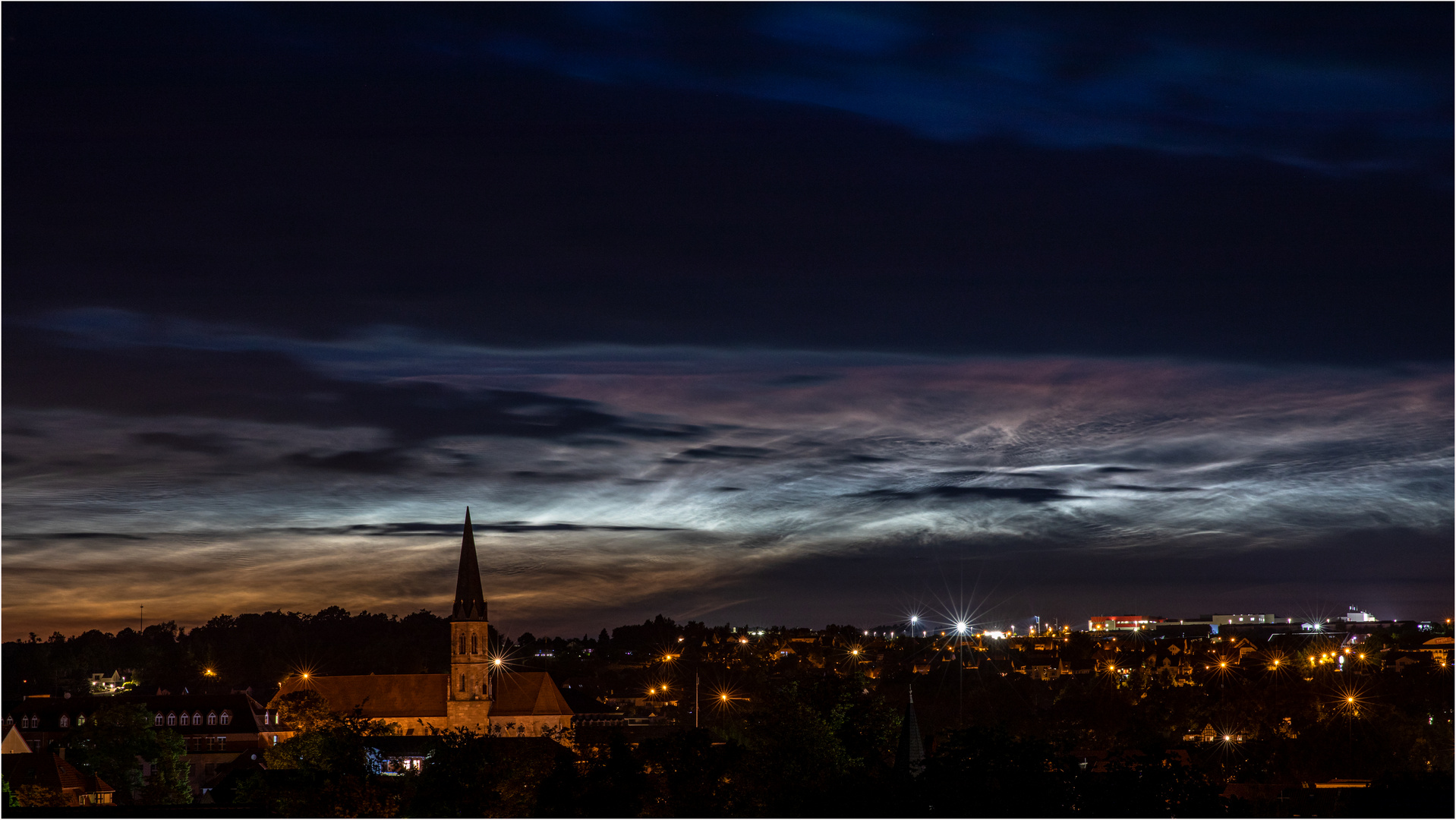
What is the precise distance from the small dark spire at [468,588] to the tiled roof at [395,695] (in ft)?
28.0

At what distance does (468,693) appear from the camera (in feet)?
467

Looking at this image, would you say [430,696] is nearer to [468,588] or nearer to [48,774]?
[468,588]

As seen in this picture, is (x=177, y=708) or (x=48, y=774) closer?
(x=48, y=774)

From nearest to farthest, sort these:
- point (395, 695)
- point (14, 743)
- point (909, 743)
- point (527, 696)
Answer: point (909, 743), point (14, 743), point (527, 696), point (395, 695)

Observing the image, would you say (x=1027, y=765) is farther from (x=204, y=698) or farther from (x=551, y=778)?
(x=204, y=698)

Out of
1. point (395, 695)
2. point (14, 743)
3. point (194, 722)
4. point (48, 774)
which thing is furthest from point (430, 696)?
point (48, 774)

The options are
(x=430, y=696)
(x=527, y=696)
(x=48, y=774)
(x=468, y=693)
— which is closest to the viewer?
(x=48, y=774)

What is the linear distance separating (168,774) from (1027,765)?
72605mm

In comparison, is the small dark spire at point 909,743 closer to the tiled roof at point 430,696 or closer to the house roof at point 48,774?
the house roof at point 48,774

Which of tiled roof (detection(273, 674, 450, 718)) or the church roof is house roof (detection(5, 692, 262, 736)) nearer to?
tiled roof (detection(273, 674, 450, 718))

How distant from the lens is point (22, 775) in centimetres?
9456

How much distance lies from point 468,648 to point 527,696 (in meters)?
8.47

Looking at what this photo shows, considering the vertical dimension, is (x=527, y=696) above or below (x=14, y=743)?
above

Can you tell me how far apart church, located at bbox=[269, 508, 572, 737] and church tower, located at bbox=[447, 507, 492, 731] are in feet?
0.24
